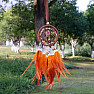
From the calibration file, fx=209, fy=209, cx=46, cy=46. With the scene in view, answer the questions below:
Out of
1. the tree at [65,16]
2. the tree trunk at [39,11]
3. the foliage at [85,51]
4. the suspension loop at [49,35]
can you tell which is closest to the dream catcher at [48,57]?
the suspension loop at [49,35]

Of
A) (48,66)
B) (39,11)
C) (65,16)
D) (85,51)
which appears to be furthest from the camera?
(85,51)

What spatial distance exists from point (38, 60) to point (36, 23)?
25.4 ft

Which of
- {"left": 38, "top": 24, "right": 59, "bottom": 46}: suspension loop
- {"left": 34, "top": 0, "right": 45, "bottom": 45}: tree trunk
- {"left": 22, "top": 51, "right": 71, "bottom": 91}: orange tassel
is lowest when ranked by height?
{"left": 22, "top": 51, "right": 71, "bottom": 91}: orange tassel

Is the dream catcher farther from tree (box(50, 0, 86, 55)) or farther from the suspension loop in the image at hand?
tree (box(50, 0, 86, 55))

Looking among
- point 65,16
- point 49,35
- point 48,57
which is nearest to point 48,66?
point 48,57

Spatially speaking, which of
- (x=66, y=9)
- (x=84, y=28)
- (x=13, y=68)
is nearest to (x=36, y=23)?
(x=13, y=68)

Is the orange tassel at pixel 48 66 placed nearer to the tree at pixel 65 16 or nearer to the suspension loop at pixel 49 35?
the suspension loop at pixel 49 35

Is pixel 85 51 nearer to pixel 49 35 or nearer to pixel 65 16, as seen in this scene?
pixel 65 16

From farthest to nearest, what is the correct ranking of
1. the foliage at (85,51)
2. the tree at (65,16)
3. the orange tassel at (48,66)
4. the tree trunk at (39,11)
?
the foliage at (85,51), the tree at (65,16), the tree trunk at (39,11), the orange tassel at (48,66)

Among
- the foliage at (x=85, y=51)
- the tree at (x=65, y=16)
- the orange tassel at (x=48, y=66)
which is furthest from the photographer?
the foliage at (x=85, y=51)

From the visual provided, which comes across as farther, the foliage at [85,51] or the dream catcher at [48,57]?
the foliage at [85,51]

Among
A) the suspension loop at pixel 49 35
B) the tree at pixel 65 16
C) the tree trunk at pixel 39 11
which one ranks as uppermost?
the tree at pixel 65 16

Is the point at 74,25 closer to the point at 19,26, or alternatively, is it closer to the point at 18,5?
the point at 19,26

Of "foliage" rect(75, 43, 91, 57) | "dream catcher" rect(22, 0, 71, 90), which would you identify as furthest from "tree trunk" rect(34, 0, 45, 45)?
"foliage" rect(75, 43, 91, 57)
